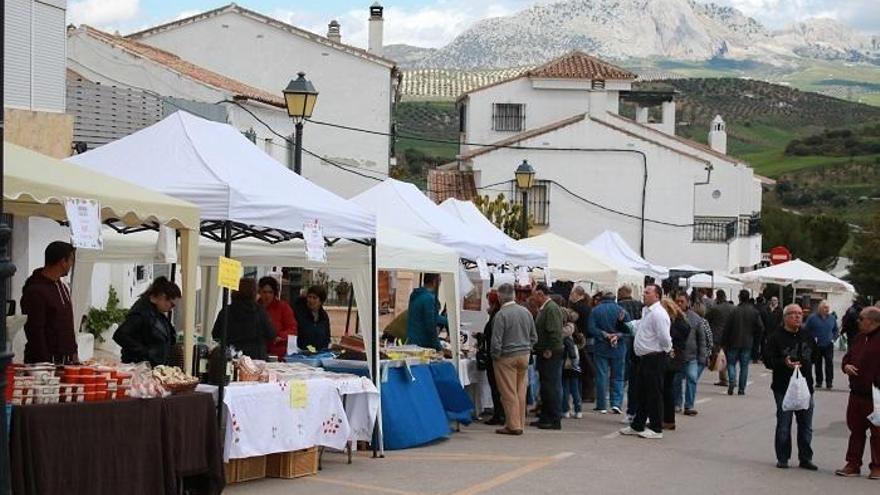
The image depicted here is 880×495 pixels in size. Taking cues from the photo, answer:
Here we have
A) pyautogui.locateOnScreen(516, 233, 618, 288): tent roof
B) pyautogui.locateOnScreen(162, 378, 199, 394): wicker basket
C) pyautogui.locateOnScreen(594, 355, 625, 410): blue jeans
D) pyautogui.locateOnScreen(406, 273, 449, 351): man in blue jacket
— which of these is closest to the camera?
pyautogui.locateOnScreen(162, 378, 199, 394): wicker basket

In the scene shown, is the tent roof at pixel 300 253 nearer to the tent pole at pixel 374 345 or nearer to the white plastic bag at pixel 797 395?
the tent pole at pixel 374 345

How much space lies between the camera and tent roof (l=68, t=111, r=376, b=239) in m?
13.4

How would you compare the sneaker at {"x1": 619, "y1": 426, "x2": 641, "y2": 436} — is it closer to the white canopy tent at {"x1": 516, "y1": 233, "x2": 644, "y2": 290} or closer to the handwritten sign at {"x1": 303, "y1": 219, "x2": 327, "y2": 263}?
the handwritten sign at {"x1": 303, "y1": 219, "x2": 327, "y2": 263}

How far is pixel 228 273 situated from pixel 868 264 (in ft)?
223

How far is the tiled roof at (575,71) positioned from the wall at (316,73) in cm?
1693

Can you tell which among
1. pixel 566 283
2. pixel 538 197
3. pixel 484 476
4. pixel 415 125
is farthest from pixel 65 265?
pixel 415 125

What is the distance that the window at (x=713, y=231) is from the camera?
61.0 metres

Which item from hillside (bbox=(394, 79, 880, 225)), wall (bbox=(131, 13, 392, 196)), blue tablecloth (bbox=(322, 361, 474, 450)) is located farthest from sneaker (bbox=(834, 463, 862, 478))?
hillside (bbox=(394, 79, 880, 225))

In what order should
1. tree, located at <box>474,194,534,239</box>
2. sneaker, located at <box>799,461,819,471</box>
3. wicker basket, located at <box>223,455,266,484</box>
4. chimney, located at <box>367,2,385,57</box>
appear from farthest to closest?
chimney, located at <box>367,2,385,57</box>
tree, located at <box>474,194,534,239</box>
sneaker, located at <box>799,461,819,471</box>
wicker basket, located at <box>223,455,266,484</box>

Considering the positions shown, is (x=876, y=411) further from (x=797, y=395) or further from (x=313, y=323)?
(x=313, y=323)

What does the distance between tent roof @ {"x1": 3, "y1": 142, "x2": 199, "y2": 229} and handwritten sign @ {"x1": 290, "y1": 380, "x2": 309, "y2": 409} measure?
2.37 meters

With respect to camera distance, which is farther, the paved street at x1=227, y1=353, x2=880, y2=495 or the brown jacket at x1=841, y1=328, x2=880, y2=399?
the brown jacket at x1=841, y1=328, x2=880, y2=399

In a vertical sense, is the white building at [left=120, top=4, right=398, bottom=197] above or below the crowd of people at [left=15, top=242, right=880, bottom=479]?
above

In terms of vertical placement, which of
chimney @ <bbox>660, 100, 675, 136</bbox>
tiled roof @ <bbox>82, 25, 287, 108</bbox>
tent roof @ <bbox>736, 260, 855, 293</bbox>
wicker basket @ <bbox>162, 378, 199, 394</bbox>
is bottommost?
wicker basket @ <bbox>162, 378, 199, 394</bbox>
